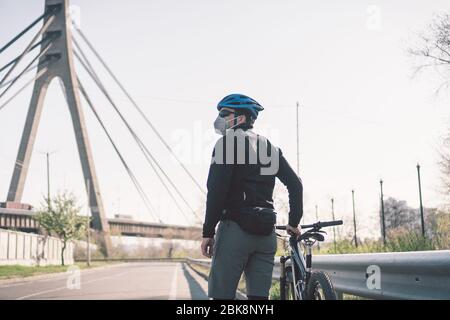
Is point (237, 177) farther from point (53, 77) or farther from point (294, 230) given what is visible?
point (53, 77)

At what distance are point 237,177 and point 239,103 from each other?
1.67 feet

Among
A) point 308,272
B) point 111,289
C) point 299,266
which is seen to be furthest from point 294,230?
point 111,289

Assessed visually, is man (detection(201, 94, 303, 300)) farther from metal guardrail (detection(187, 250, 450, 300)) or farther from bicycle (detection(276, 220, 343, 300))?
metal guardrail (detection(187, 250, 450, 300))

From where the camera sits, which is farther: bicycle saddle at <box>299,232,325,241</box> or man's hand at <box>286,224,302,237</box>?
man's hand at <box>286,224,302,237</box>

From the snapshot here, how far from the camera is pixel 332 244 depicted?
1003 centimetres

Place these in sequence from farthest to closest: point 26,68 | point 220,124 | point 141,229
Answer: point 141,229, point 26,68, point 220,124

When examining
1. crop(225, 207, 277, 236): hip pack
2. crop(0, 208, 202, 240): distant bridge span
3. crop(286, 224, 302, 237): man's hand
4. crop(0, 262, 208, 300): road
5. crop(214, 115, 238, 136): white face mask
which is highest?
crop(0, 208, 202, 240): distant bridge span

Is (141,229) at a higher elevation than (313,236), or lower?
higher

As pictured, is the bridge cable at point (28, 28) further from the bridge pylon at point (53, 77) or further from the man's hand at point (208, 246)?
the man's hand at point (208, 246)

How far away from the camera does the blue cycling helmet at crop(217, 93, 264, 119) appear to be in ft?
12.3

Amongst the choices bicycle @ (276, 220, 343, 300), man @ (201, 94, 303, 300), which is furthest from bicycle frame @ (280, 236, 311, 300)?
man @ (201, 94, 303, 300)

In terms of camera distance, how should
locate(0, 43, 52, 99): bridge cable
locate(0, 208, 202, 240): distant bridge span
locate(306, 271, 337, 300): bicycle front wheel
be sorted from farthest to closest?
1. locate(0, 208, 202, 240): distant bridge span
2. locate(0, 43, 52, 99): bridge cable
3. locate(306, 271, 337, 300): bicycle front wheel

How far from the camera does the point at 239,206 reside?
3580 millimetres
